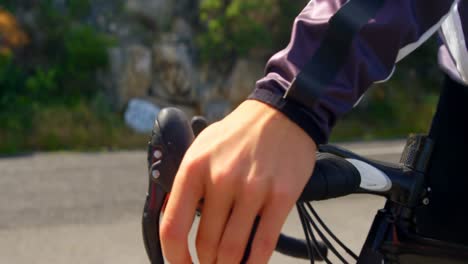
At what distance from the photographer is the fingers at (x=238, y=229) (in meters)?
0.76

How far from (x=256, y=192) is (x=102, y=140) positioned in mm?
9126

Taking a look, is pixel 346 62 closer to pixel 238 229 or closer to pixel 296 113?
pixel 296 113

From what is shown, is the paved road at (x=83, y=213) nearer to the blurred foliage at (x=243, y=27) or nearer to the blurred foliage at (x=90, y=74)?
the blurred foliage at (x=90, y=74)

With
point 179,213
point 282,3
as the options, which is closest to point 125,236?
point 179,213

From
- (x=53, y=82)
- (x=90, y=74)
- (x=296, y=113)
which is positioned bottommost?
(x=53, y=82)

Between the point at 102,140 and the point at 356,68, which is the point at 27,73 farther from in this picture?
the point at 356,68

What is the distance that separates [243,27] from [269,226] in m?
11.1

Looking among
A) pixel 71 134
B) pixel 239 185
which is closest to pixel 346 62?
pixel 239 185

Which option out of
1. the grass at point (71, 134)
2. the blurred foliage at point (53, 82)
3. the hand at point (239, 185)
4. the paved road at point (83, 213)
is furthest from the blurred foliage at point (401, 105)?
the hand at point (239, 185)

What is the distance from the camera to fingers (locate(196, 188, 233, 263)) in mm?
766

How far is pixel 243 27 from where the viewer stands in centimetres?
1166

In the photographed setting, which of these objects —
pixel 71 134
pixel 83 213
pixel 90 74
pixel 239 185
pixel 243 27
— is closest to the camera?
pixel 239 185

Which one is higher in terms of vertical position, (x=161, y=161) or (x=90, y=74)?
(x=161, y=161)

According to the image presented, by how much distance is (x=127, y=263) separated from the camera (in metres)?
3.55
